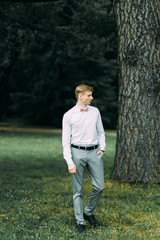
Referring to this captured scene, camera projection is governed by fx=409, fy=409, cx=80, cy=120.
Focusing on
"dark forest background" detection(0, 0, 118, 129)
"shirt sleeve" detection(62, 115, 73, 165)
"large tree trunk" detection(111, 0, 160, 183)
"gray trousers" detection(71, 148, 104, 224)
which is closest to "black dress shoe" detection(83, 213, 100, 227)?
"gray trousers" detection(71, 148, 104, 224)

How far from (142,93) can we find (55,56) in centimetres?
2197

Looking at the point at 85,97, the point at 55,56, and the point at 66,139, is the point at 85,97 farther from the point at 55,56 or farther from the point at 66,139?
the point at 55,56

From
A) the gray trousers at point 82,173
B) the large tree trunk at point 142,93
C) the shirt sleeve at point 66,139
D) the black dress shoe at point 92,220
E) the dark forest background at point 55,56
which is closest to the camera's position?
the shirt sleeve at point 66,139

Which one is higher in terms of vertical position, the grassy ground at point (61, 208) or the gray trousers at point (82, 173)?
the gray trousers at point (82, 173)

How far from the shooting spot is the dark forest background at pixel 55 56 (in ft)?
53.2

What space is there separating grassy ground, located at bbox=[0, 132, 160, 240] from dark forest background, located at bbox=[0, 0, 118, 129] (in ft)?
22.3

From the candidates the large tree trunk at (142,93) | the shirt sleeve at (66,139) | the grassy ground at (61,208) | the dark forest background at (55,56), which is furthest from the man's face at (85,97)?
the dark forest background at (55,56)

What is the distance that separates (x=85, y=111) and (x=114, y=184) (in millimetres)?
3521

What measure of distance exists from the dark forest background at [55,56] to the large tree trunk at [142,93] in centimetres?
647

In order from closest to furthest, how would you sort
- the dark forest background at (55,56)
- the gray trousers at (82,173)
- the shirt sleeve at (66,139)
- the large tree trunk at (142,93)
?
1. the shirt sleeve at (66,139)
2. the gray trousers at (82,173)
3. the large tree trunk at (142,93)
4. the dark forest background at (55,56)

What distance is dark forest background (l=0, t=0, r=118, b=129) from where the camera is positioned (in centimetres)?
1622

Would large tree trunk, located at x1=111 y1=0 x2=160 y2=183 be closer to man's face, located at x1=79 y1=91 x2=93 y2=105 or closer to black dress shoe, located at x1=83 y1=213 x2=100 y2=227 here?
black dress shoe, located at x1=83 y1=213 x2=100 y2=227

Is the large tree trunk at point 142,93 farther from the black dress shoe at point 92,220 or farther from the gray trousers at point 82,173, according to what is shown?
the gray trousers at point 82,173

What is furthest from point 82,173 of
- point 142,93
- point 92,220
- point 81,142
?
point 142,93
